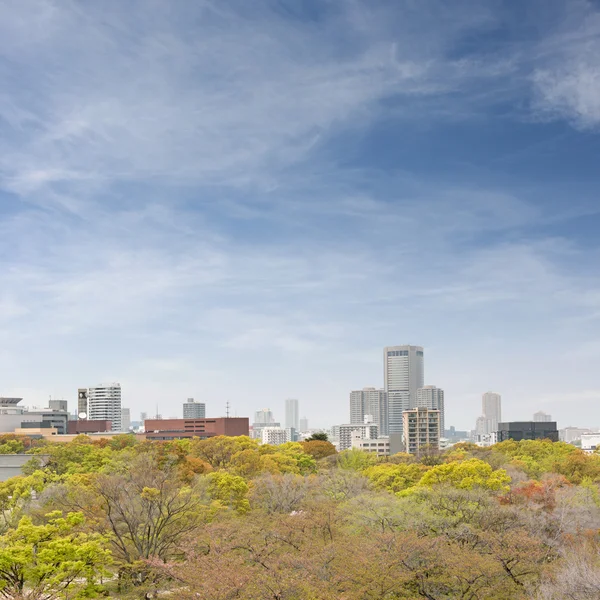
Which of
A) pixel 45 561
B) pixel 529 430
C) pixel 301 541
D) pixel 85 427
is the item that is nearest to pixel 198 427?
pixel 85 427

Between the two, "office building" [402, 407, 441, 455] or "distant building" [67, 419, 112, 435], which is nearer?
"distant building" [67, 419, 112, 435]

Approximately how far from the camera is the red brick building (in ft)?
501

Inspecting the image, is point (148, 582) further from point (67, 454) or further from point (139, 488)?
point (67, 454)

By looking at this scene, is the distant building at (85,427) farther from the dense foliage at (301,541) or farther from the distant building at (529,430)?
the dense foliage at (301,541)

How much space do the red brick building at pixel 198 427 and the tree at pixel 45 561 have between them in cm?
12419

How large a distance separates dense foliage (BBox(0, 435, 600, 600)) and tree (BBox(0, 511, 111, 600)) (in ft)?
0.22

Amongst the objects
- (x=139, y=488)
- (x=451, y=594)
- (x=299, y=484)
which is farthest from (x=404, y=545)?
(x=299, y=484)

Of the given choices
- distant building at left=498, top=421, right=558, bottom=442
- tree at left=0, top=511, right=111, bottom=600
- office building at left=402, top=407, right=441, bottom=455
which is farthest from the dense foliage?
office building at left=402, top=407, right=441, bottom=455

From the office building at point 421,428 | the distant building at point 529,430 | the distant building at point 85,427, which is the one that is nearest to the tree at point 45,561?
the distant building at point 85,427

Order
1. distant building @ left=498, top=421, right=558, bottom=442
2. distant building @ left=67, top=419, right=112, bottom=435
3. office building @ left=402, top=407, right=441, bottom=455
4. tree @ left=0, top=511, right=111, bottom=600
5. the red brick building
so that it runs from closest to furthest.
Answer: tree @ left=0, top=511, right=111, bottom=600, the red brick building, distant building @ left=67, top=419, right=112, bottom=435, distant building @ left=498, top=421, right=558, bottom=442, office building @ left=402, top=407, right=441, bottom=455

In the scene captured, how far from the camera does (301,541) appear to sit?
3186cm

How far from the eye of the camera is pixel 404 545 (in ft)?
89.2

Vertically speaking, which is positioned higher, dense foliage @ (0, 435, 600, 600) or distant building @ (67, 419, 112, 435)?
dense foliage @ (0, 435, 600, 600)

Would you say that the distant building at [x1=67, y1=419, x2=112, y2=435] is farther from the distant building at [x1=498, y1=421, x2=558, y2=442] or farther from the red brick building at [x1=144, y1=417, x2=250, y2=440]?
the distant building at [x1=498, y1=421, x2=558, y2=442]
